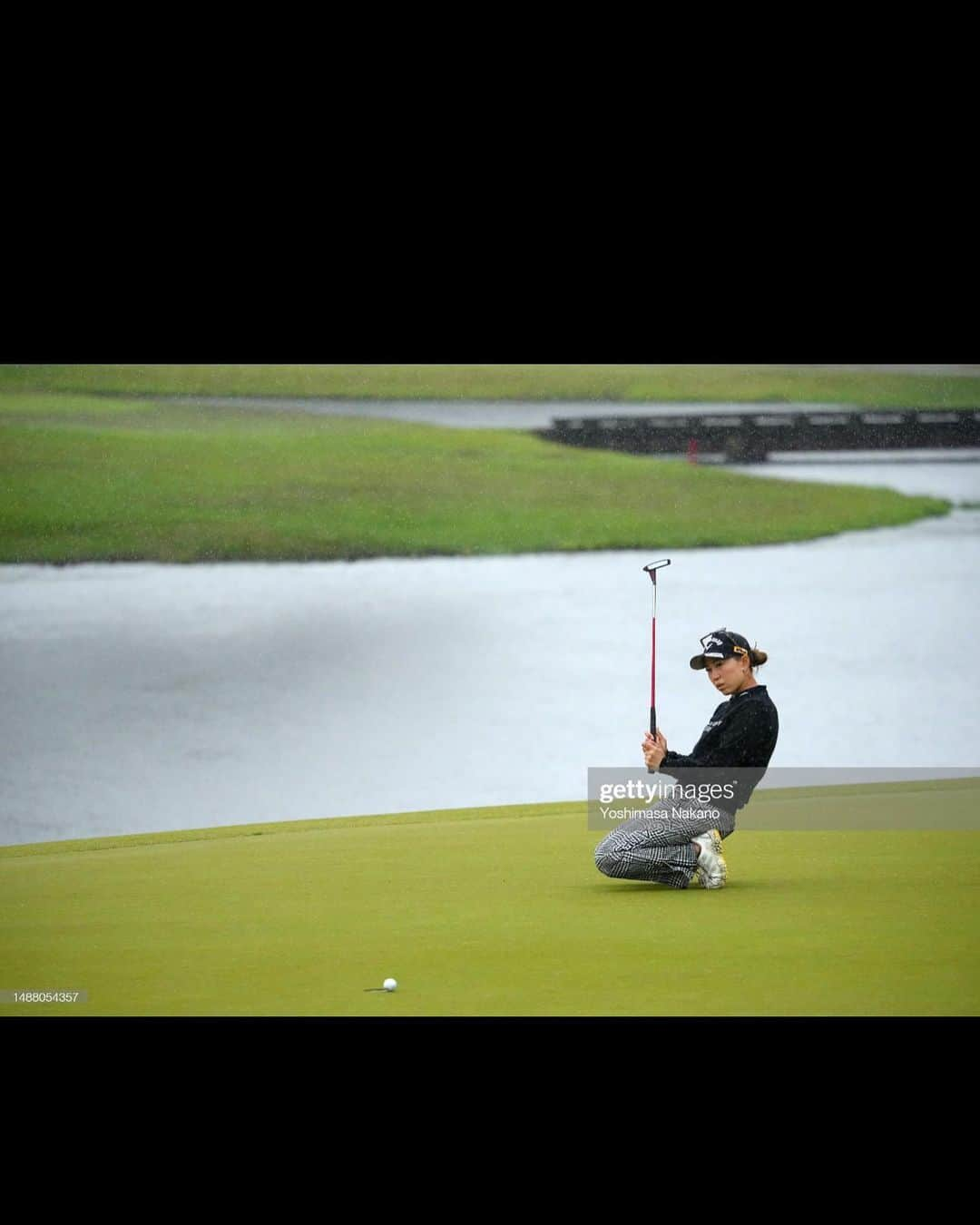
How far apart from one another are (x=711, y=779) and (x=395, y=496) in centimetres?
343

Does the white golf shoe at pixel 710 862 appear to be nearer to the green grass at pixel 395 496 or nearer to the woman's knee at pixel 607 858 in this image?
the woman's knee at pixel 607 858

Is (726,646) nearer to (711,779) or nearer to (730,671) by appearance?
(730,671)

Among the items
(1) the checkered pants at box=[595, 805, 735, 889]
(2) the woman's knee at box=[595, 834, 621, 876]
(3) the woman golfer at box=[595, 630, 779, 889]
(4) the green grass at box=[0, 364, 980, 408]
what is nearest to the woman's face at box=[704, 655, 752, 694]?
(3) the woman golfer at box=[595, 630, 779, 889]

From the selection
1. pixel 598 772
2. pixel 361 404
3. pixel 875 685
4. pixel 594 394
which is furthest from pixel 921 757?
pixel 361 404

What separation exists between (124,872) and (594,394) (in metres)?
3.34

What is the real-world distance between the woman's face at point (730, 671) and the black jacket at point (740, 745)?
2.5 inches

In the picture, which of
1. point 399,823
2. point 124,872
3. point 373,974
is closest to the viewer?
point 373,974

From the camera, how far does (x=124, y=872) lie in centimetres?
636

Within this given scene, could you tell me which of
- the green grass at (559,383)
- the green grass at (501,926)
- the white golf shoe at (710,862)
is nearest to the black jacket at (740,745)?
the white golf shoe at (710,862)

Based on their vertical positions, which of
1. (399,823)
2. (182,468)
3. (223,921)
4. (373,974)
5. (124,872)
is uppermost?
(182,468)

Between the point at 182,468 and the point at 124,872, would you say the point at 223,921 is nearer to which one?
the point at 124,872

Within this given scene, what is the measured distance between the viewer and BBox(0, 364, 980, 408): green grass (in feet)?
26.2

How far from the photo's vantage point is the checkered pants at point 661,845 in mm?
5551

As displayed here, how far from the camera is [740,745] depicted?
550cm
